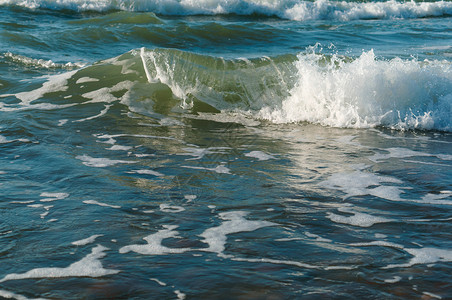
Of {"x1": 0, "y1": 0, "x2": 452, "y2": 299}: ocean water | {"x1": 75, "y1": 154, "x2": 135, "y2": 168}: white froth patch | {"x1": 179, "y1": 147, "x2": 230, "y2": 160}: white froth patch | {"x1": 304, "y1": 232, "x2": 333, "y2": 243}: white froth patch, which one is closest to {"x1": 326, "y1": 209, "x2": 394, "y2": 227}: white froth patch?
{"x1": 0, "y1": 0, "x2": 452, "y2": 299}: ocean water

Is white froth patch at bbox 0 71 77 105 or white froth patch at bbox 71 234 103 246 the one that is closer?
white froth patch at bbox 71 234 103 246

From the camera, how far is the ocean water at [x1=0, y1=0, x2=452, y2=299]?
291 centimetres

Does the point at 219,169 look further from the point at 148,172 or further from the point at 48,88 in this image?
the point at 48,88

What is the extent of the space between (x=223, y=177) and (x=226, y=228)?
1145 millimetres

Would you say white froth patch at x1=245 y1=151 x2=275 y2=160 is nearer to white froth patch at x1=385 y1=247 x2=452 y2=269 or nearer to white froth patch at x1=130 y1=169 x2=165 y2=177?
white froth patch at x1=130 y1=169 x2=165 y2=177

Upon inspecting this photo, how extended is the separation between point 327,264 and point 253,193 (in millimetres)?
1280

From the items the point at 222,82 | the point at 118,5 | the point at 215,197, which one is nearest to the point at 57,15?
the point at 118,5

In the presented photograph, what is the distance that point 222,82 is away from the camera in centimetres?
819

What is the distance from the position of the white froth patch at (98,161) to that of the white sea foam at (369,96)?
8.50ft

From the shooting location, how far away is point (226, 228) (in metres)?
3.54


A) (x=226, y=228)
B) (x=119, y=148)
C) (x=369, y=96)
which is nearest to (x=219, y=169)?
(x=119, y=148)

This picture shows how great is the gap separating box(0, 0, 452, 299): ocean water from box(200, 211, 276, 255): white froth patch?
16 millimetres

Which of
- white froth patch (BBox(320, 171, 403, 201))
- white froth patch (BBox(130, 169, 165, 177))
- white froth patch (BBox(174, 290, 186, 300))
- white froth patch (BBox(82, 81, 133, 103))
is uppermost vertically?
white froth patch (BBox(82, 81, 133, 103))

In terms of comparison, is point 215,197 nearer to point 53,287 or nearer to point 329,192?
point 329,192
